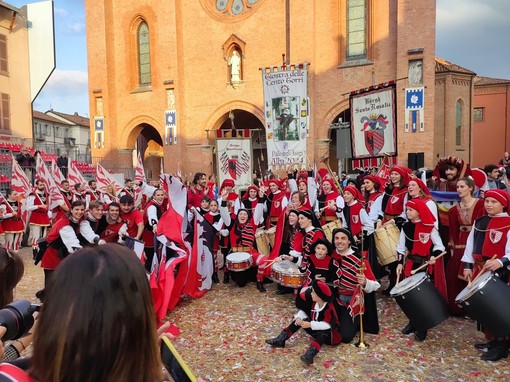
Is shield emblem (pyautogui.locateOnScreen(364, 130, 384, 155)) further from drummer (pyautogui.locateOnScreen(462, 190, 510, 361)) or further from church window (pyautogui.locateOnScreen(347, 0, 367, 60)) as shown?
church window (pyautogui.locateOnScreen(347, 0, 367, 60))

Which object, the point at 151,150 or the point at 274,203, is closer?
the point at 274,203

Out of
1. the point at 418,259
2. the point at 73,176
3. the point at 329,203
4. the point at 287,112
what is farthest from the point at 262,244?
the point at 73,176

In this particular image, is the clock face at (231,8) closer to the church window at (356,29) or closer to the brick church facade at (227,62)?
the brick church facade at (227,62)

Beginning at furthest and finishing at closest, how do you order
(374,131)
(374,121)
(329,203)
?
1. (374,121)
2. (374,131)
3. (329,203)

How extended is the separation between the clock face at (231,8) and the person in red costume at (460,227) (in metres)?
19.8

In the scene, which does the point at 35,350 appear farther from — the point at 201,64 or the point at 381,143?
the point at 201,64

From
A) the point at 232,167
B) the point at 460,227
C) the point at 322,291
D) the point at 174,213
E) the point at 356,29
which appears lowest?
the point at 322,291

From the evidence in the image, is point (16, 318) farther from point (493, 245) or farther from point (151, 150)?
point (151, 150)

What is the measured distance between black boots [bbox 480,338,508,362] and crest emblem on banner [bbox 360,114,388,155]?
5236 millimetres

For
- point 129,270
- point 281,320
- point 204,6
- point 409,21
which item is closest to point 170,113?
point 204,6

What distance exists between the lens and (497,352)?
173 inches

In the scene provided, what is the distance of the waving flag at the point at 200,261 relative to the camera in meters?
6.81

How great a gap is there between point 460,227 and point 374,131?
417 cm

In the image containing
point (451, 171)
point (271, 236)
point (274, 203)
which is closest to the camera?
point (451, 171)
